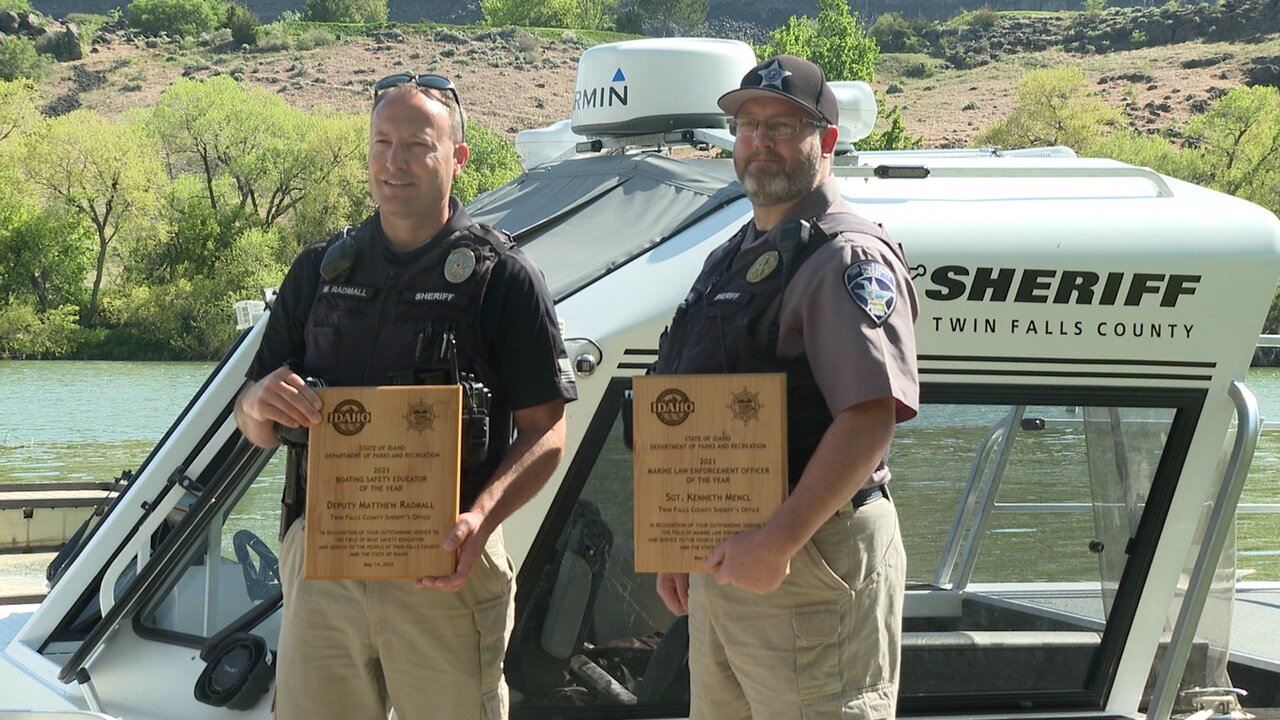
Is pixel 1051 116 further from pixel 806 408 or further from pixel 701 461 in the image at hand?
pixel 701 461

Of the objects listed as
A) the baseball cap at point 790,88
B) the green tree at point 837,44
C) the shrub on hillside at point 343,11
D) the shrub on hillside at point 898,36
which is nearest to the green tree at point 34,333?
the green tree at point 837,44

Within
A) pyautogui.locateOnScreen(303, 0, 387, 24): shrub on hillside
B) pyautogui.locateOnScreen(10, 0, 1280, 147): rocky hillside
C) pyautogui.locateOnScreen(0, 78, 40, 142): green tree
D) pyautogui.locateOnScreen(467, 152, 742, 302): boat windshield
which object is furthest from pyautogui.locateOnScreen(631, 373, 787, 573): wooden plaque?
pyautogui.locateOnScreen(303, 0, 387, 24): shrub on hillside

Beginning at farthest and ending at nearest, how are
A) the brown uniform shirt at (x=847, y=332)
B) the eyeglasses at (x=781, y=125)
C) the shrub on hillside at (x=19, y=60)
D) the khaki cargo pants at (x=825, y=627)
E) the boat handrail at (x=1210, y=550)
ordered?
1. the shrub on hillside at (x=19, y=60)
2. the boat handrail at (x=1210, y=550)
3. the eyeglasses at (x=781, y=125)
4. the khaki cargo pants at (x=825, y=627)
5. the brown uniform shirt at (x=847, y=332)

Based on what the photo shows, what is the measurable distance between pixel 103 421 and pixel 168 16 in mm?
111404

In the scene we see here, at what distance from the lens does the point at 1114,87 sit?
101062 mm

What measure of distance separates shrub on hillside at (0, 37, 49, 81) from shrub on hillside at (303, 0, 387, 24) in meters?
35.3

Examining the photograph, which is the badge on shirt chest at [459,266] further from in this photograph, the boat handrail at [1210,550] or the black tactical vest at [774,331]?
the boat handrail at [1210,550]

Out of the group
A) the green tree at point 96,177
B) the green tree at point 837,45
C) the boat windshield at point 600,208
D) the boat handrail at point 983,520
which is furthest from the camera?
the green tree at point 837,45

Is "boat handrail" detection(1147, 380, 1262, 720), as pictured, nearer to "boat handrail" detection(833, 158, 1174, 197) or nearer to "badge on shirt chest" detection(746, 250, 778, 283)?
"boat handrail" detection(833, 158, 1174, 197)

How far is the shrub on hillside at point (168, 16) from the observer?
128m

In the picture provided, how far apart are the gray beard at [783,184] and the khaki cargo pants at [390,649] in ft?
2.90

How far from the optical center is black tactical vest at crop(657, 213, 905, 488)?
2.67 m

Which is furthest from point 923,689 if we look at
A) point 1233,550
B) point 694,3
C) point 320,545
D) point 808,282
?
point 694,3

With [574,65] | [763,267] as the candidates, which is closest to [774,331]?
[763,267]
